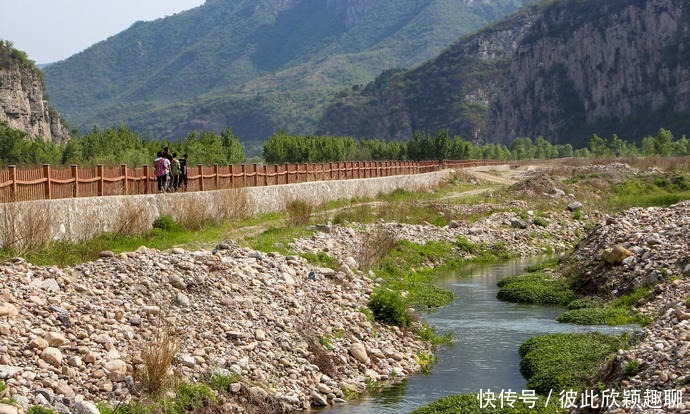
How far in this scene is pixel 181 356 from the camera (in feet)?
52.7

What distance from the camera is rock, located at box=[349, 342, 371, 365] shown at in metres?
19.2

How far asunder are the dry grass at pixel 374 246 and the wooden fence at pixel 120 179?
6993 millimetres

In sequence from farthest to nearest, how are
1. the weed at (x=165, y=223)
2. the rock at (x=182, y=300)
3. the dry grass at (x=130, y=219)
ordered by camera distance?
1. the weed at (x=165, y=223)
2. the dry grass at (x=130, y=219)
3. the rock at (x=182, y=300)

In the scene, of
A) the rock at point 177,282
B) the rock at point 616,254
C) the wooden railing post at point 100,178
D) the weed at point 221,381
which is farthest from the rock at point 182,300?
the rock at point 616,254

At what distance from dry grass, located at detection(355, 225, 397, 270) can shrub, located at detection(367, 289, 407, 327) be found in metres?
7.63

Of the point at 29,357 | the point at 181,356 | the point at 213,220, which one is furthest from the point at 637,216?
the point at 29,357

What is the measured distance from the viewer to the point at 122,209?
26891 mm

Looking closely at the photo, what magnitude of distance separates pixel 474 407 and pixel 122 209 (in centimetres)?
1555

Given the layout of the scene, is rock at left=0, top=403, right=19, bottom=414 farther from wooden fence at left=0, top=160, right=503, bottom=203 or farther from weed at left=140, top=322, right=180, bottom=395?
wooden fence at left=0, top=160, right=503, bottom=203

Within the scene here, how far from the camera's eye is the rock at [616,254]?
90.5ft

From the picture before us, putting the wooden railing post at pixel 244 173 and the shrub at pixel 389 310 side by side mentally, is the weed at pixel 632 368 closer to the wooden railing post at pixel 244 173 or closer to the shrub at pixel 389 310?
the shrub at pixel 389 310

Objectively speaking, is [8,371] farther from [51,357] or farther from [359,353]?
[359,353]

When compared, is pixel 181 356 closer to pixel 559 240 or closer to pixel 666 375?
pixel 666 375

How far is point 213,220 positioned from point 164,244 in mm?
6402
